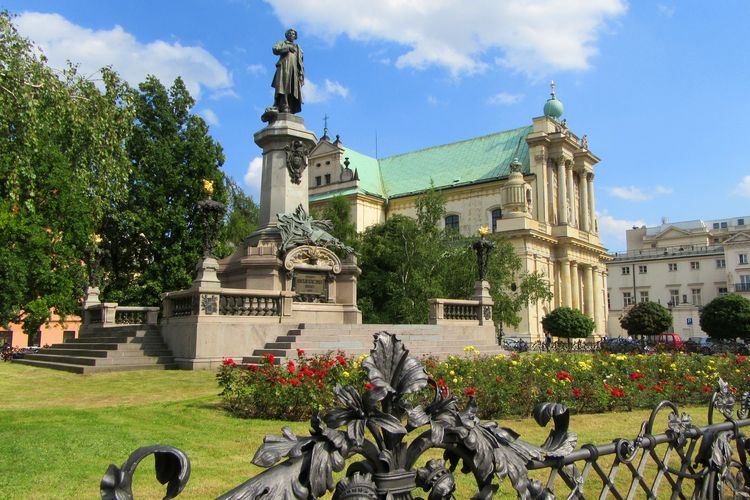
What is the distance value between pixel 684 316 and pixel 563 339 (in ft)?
111

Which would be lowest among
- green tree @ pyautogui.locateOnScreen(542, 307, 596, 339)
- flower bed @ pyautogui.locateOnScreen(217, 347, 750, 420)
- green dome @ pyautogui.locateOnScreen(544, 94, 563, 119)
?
flower bed @ pyautogui.locateOnScreen(217, 347, 750, 420)

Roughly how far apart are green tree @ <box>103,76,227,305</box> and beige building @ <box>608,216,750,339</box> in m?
65.5

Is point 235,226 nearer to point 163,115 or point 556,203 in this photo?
point 163,115

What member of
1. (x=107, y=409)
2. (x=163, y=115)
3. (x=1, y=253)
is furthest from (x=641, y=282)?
(x=107, y=409)

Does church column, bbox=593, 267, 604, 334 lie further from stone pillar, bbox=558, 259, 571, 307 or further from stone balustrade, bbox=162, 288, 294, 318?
stone balustrade, bbox=162, 288, 294, 318

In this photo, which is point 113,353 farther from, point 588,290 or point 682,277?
point 682,277

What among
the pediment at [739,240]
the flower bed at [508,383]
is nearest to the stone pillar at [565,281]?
the pediment at [739,240]

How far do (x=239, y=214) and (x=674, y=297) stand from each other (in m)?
61.0

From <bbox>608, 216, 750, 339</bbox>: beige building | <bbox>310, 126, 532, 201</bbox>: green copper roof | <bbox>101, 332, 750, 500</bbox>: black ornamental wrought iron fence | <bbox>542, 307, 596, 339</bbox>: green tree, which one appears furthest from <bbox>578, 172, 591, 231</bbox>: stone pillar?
<bbox>101, 332, 750, 500</bbox>: black ornamental wrought iron fence

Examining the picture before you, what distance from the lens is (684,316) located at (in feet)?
262

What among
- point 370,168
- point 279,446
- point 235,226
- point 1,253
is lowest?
point 279,446

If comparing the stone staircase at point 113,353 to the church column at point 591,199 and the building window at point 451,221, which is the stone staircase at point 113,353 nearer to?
the building window at point 451,221

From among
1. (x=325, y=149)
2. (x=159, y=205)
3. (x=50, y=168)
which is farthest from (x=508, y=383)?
(x=325, y=149)

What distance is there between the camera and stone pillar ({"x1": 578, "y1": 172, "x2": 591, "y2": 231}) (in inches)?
2717
